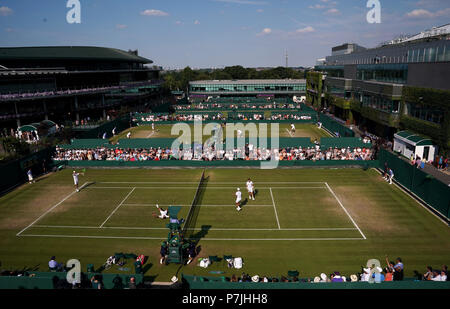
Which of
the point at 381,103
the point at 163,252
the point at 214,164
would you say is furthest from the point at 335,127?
the point at 163,252

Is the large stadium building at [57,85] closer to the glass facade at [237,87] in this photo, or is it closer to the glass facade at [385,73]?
the glass facade at [237,87]

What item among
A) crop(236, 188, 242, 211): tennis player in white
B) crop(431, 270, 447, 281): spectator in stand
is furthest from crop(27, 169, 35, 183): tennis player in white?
crop(431, 270, 447, 281): spectator in stand

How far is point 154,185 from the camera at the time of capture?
29.1 metres

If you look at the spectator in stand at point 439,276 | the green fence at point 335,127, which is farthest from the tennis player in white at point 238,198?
the green fence at point 335,127

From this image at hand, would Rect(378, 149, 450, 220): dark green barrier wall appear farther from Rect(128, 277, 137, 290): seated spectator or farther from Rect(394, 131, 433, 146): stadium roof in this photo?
Rect(128, 277, 137, 290): seated spectator

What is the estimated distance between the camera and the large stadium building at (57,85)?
53.1 meters

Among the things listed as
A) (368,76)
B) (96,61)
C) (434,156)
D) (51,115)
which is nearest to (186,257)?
(434,156)

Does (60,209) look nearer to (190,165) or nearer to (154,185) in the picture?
(154,185)

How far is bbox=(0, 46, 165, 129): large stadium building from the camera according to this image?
53.1 metres

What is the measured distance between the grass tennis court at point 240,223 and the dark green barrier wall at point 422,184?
3.08 feet

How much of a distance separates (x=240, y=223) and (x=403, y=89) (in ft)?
95.7

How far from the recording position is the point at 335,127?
47406 millimetres

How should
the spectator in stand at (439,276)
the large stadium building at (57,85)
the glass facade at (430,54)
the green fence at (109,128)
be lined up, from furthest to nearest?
the large stadium building at (57,85) < the green fence at (109,128) < the glass facade at (430,54) < the spectator in stand at (439,276)

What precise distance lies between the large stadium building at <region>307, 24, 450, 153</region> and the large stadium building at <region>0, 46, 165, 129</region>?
48.8 m
